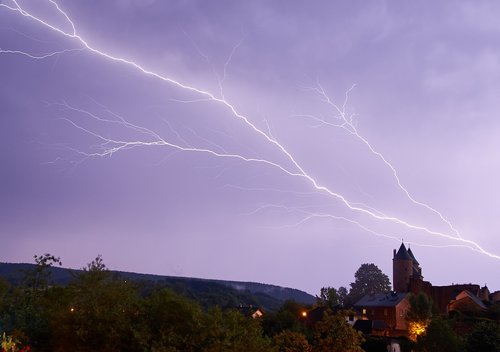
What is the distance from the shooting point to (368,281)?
11594 cm

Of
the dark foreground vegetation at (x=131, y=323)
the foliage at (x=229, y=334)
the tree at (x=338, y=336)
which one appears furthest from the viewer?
the tree at (x=338, y=336)

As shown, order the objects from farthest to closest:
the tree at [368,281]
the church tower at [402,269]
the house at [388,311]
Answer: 1. the tree at [368,281]
2. the church tower at [402,269]
3. the house at [388,311]

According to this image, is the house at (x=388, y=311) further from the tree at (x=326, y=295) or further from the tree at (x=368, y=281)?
the tree at (x=368, y=281)

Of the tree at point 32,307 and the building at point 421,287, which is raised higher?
the building at point 421,287

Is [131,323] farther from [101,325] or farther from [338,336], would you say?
[338,336]

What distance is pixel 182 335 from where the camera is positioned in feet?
43.7

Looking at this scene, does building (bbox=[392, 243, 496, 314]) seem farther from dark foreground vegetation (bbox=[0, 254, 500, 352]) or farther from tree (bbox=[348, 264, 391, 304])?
dark foreground vegetation (bbox=[0, 254, 500, 352])

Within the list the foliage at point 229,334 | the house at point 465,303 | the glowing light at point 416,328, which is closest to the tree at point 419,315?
the glowing light at point 416,328

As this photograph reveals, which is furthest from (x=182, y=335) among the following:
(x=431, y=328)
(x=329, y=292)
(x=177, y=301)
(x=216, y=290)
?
(x=216, y=290)

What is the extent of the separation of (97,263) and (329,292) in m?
75.1

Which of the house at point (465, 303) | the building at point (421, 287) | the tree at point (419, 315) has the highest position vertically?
the building at point (421, 287)

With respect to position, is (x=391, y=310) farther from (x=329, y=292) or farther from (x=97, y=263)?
(x=97, y=263)

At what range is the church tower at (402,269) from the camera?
9419cm

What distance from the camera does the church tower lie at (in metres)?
94.2
